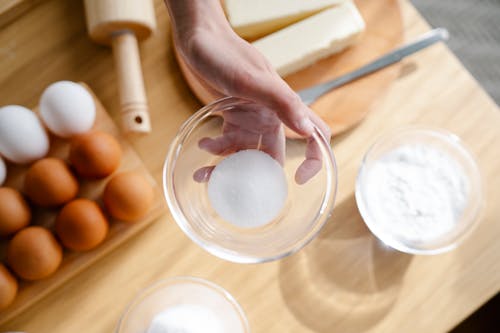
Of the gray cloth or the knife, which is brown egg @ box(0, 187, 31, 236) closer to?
the knife

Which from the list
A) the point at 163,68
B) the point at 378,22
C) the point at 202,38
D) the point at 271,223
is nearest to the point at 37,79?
the point at 163,68

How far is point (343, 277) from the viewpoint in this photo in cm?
81

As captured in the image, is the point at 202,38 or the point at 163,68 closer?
the point at 202,38

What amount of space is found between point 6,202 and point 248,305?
38 cm

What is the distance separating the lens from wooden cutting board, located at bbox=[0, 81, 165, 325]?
77cm

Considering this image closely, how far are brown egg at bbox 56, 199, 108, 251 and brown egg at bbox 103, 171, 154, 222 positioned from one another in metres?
0.03

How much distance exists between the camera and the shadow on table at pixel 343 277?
798mm

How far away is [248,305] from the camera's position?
80 centimetres

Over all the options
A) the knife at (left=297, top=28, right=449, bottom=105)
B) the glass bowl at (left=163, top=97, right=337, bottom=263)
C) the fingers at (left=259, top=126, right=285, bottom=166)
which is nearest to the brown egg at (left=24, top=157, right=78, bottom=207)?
the glass bowl at (left=163, top=97, right=337, bottom=263)

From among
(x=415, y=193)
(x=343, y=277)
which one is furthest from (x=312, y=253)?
(x=415, y=193)

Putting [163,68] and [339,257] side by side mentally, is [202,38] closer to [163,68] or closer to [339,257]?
[163,68]

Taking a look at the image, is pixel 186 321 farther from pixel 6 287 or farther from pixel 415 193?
pixel 415 193

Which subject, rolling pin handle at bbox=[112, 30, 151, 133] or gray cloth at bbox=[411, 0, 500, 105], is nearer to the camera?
rolling pin handle at bbox=[112, 30, 151, 133]

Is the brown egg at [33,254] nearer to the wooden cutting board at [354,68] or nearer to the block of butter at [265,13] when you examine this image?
the wooden cutting board at [354,68]
